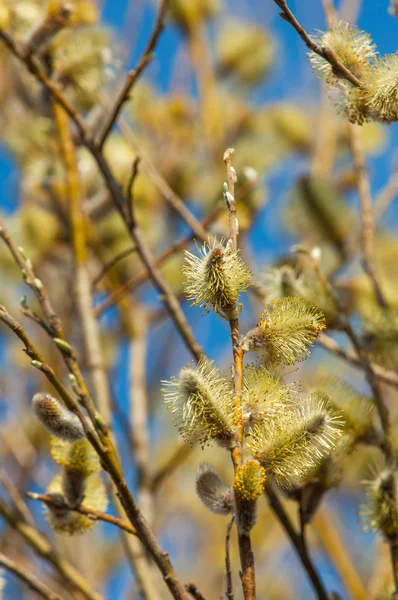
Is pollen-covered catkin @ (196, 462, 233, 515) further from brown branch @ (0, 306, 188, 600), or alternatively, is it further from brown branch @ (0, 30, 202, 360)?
brown branch @ (0, 30, 202, 360)

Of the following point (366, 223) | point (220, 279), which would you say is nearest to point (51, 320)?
point (220, 279)

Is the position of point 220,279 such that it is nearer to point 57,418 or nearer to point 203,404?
point 203,404

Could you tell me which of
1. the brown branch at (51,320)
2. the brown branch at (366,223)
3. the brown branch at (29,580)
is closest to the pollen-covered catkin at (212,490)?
the brown branch at (51,320)

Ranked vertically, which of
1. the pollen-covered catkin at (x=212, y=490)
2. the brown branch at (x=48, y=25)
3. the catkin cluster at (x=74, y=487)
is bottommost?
the pollen-covered catkin at (x=212, y=490)

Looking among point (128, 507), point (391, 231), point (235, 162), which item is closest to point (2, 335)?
point (235, 162)

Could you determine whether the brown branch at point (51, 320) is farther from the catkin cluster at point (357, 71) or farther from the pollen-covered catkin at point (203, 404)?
the catkin cluster at point (357, 71)

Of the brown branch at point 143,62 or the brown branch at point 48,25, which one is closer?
the brown branch at point 143,62

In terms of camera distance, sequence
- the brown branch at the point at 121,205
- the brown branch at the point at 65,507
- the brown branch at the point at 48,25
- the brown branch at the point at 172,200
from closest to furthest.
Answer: the brown branch at the point at 65,507 < the brown branch at the point at 121,205 < the brown branch at the point at 172,200 < the brown branch at the point at 48,25

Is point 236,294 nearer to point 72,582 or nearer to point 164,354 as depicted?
point 72,582

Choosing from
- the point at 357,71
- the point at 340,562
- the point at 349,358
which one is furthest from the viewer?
the point at 340,562
